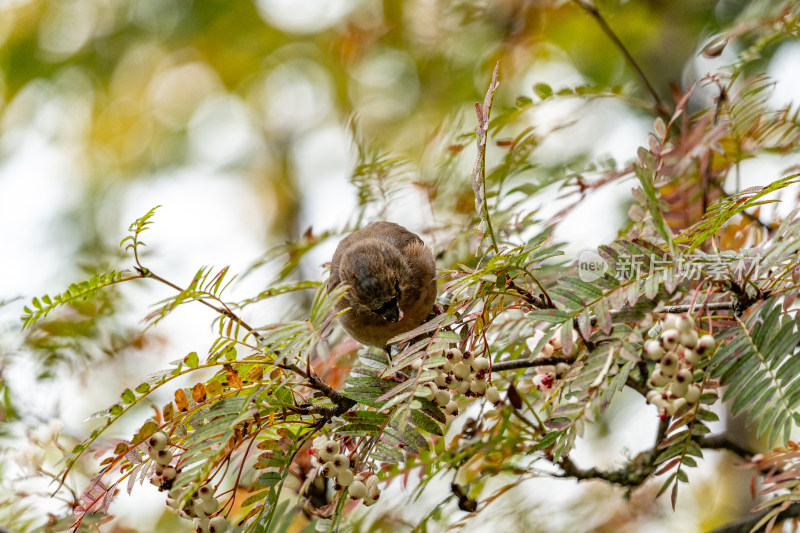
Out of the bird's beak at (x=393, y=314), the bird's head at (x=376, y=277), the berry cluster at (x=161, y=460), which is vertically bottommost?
the berry cluster at (x=161, y=460)

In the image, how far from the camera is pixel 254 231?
273 inches

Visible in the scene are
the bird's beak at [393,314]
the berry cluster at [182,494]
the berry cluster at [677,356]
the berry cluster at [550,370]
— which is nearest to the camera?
the berry cluster at [677,356]

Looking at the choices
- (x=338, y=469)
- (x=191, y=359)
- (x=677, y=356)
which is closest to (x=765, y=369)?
(x=677, y=356)

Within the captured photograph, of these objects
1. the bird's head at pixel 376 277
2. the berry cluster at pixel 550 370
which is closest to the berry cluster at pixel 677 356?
the berry cluster at pixel 550 370

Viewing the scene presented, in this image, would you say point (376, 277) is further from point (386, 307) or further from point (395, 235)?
point (395, 235)

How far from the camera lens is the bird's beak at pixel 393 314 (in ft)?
8.71

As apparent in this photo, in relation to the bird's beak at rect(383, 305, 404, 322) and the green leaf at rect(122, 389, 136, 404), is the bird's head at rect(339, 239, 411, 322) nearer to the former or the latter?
the bird's beak at rect(383, 305, 404, 322)

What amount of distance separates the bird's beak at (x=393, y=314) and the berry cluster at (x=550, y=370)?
838 millimetres

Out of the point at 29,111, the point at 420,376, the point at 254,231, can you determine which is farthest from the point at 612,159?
the point at 29,111

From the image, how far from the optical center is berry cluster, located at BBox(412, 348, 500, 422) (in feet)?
5.28

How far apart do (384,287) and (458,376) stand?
116 centimetres

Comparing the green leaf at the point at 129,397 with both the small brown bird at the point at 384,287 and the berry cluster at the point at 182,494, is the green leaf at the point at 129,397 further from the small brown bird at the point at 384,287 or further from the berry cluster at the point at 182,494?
the small brown bird at the point at 384,287

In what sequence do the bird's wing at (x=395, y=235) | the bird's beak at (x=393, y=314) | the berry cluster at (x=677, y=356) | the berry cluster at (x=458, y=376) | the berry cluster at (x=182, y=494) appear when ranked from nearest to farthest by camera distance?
the berry cluster at (x=677, y=356) → the berry cluster at (x=182, y=494) → the berry cluster at (x=458, y=376) → the bird's beak at (x=393, y=314) → the bird's wing at (x=395, y=235)

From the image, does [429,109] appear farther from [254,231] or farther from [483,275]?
[483,275]
